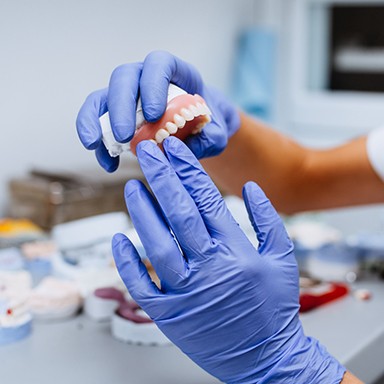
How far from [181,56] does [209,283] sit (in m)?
1.48

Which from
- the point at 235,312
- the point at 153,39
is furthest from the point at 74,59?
the point at 235,312

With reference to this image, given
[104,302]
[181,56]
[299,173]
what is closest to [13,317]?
[104,302]

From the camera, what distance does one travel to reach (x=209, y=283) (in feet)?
2.88

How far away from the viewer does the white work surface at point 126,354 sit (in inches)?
41.2

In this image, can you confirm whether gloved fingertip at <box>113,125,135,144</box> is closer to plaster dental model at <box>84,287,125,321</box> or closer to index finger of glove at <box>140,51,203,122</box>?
index finger of glove at <box>140,51,203,122</box>

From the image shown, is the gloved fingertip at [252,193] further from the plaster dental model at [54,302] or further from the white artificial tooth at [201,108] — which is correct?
the plaster dental model at [54,302]

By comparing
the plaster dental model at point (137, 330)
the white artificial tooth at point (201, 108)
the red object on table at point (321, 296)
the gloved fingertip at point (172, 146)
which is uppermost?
the white artificial tooth at point (201, 108)

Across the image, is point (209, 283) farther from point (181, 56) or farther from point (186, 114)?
point (181, 56)

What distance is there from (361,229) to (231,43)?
78 cm

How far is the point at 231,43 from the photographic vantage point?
245 cm

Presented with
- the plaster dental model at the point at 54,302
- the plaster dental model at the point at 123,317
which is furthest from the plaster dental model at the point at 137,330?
the plaster dental model at the point at 54,302

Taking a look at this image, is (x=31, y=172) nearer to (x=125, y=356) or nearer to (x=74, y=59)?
(x=74, y=59)

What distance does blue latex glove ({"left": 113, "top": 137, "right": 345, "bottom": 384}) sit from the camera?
2.89 ft

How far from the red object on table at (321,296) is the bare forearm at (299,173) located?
0.22 m
